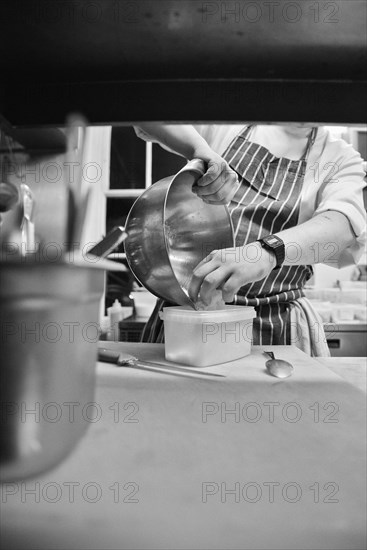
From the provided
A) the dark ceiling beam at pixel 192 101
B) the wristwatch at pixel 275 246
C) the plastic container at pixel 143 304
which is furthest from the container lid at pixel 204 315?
the dark ceiling beam at pixel 192 101

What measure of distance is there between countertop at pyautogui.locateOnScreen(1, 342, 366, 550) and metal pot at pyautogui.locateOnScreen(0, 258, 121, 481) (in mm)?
21

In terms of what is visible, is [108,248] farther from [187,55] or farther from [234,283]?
[234,283]

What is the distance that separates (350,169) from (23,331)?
52 centimetres

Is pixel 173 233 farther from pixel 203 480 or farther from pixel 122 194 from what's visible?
pixel 203 480

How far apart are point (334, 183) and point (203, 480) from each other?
48 cm

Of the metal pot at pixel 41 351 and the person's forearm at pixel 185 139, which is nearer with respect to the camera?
the metal pot at pixel 41 351

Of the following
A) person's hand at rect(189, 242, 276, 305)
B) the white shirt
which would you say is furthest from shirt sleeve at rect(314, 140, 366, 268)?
person's hand at rect(189, 242, 276, 305)

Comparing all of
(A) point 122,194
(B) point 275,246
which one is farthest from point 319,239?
(A) point 122,194

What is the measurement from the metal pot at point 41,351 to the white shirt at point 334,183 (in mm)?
348

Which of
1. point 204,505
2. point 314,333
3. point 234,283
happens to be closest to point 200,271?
point 234,283

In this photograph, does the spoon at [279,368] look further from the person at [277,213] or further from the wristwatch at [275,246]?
the wristwatch at [275,246]

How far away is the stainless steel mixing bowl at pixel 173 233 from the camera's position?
22.3 inches

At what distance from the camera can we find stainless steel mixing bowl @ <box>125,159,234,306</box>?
57 centimetres

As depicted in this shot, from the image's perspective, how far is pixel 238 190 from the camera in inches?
30.4
